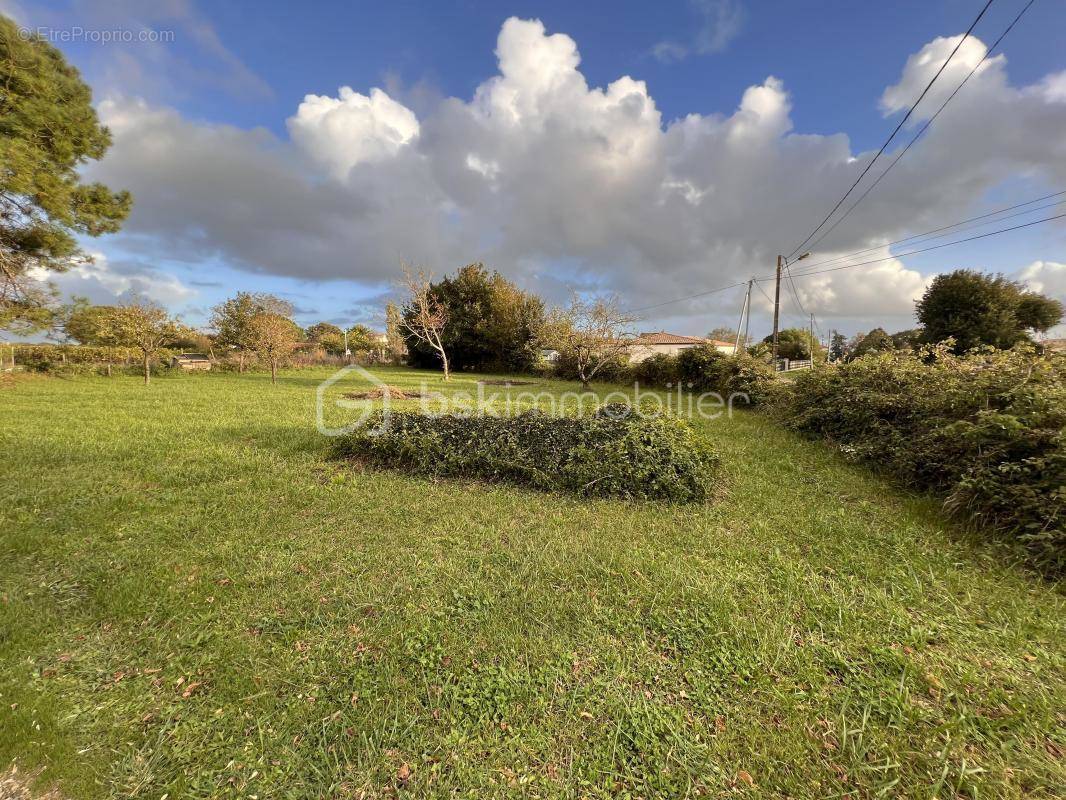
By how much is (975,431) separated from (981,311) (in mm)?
20332

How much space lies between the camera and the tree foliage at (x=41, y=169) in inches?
283

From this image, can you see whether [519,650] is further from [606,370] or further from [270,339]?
[270,339]

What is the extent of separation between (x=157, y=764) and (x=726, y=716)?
7.38 ft

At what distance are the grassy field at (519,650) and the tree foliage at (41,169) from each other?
815 centimetres

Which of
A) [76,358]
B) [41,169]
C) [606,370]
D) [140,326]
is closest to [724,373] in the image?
[606,370]

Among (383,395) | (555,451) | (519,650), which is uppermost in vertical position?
(383,395)

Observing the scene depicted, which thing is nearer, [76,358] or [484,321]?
[76,358]

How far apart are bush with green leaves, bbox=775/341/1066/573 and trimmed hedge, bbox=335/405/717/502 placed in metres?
2.08

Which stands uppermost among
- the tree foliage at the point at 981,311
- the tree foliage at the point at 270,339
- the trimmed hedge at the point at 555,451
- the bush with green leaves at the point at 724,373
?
the tree foliage at the point at 981,311

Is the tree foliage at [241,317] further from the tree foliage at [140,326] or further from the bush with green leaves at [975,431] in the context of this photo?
the bush with green leaves at [975,431]

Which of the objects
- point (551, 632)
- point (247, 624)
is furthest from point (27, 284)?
point (551, 632)

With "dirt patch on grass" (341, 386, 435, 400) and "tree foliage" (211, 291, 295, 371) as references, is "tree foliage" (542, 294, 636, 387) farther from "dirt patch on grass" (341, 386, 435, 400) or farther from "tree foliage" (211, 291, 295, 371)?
"tree foliage" (211, 291, 295, 371)

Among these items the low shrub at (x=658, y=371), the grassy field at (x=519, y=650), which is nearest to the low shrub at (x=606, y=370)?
the low shrub at (x=658, y=371)

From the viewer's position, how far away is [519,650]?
6.34ft
